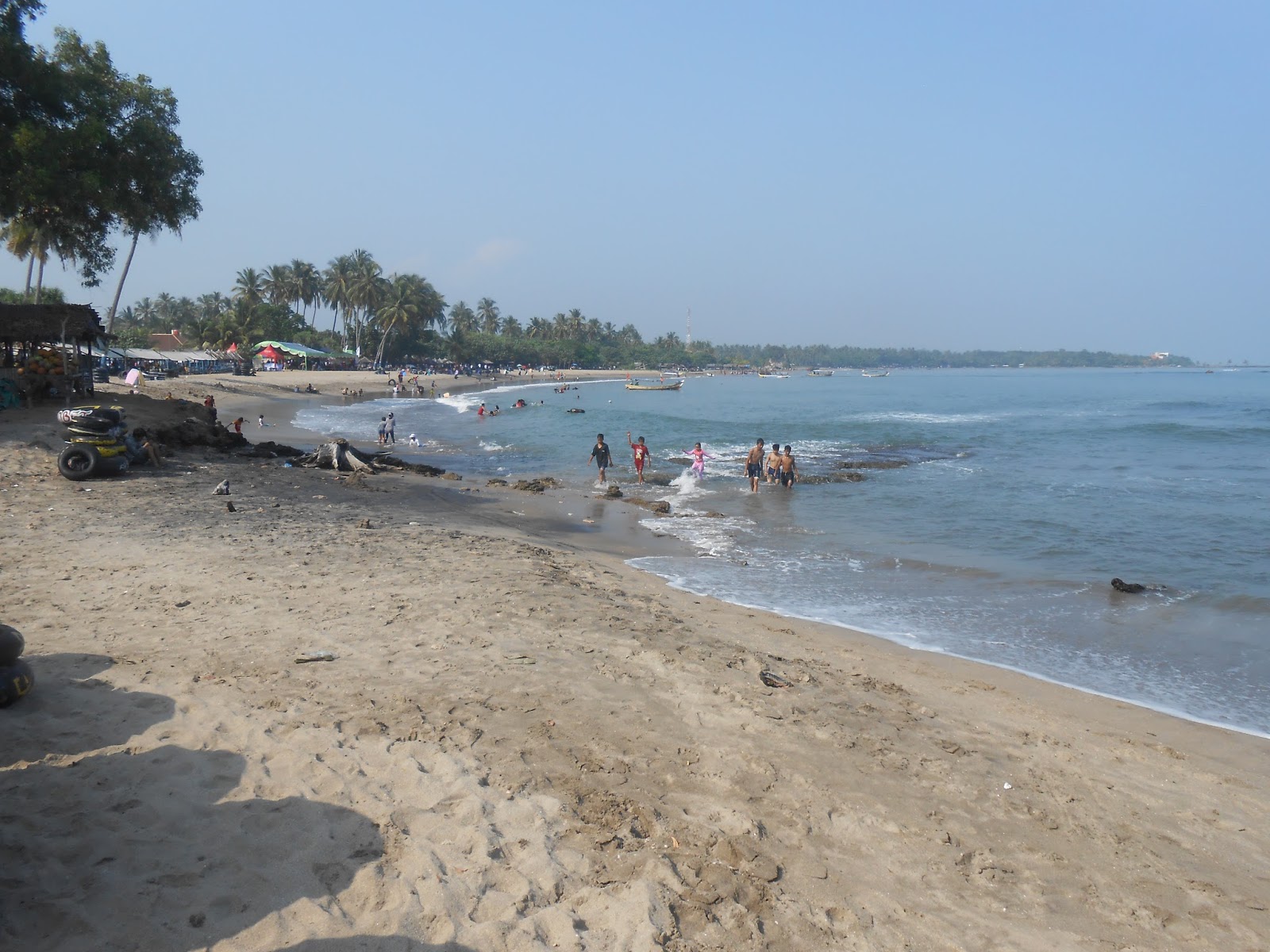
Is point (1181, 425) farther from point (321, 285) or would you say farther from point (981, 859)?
point (321, 285)

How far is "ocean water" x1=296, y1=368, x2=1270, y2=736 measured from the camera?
983 cm

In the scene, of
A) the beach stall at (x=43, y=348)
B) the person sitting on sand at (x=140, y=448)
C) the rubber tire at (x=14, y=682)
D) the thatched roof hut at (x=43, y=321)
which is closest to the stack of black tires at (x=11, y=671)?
the rubber tire at (x=14, y=682)

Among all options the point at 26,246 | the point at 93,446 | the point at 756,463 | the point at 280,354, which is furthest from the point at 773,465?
the point at 280,354

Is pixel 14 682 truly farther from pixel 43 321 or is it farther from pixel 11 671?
pixel 43 321

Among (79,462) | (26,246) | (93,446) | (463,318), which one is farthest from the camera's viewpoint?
(463,318)

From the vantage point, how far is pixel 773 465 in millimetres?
22797

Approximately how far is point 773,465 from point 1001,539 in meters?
7.68

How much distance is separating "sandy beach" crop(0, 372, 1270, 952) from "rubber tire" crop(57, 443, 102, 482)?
5.23m

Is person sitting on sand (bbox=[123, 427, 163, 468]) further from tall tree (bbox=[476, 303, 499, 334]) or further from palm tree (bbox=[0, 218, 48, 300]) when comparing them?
tall tree (bbox=[476, 303, 499, 334])

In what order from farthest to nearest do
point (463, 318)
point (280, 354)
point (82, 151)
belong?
point (463, 318) → point (280, 354) → point (82, 151)

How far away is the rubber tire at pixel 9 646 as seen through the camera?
5.09 meters

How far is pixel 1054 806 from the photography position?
17.5 feet

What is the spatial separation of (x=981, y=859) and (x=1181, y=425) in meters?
53.3

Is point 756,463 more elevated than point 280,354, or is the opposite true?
point 280,354
